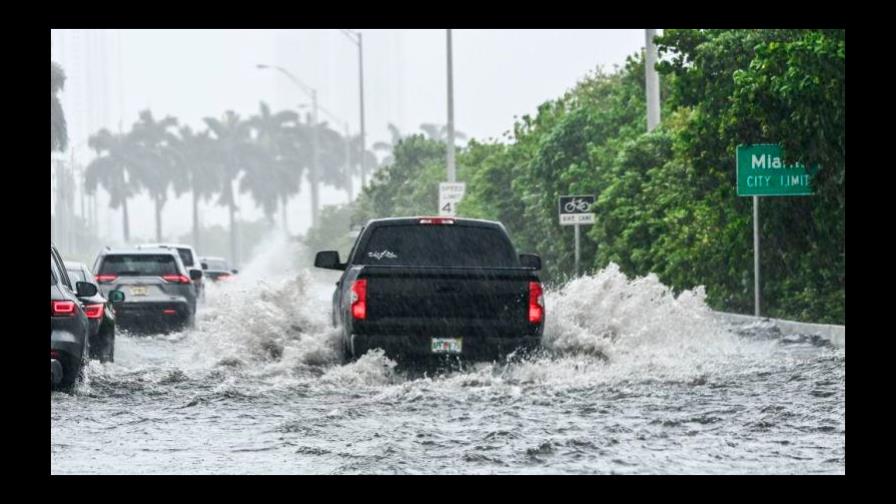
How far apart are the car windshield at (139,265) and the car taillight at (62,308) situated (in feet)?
41.3

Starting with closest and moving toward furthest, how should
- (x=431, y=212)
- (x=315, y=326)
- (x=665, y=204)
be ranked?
(x=315, y=326) → (x=665, y=204) → (x=431, y=212)

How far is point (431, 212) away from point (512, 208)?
21166mm

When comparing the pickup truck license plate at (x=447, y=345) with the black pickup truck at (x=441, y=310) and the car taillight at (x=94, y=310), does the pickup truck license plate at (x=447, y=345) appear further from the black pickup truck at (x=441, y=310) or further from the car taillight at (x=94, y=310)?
the car taillight at (x=94, y=310)

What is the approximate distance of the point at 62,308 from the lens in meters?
15.5

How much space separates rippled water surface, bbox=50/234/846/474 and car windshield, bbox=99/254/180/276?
15.1 ft

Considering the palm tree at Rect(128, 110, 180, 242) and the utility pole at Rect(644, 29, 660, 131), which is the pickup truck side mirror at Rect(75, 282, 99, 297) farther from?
the palm tree at Rect(128, 110, 180, 242)

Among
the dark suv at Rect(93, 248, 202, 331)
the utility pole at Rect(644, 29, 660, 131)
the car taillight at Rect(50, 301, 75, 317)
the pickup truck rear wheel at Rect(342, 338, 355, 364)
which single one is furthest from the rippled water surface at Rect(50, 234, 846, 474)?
the utility pole at Rect(644, 29, 660, 131)

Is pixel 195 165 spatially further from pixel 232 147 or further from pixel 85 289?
pixel 85 289

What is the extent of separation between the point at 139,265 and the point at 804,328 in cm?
1123
